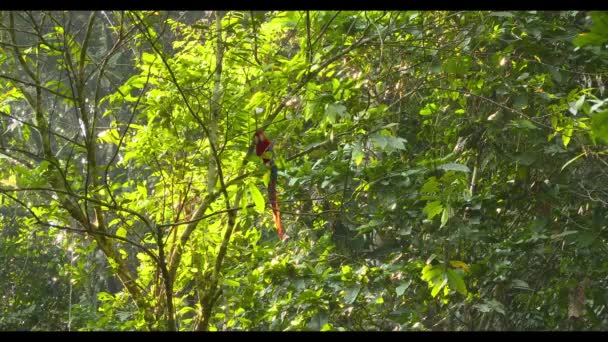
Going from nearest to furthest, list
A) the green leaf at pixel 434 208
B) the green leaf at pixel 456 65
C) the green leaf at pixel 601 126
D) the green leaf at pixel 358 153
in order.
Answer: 1. the green leaf at pixel 601 126
2. the green leaf at pixel 358 153
3. the green leaf at pixel 434 208
4. the green leaf at pixel 456 65

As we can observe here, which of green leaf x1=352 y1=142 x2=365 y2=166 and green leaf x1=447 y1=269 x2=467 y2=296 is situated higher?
green leaf x1=352 y1=142 x2=365 y2=166

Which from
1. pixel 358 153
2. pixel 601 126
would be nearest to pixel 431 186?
pixel 358 153

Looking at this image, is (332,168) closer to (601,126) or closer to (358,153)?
(358,153)

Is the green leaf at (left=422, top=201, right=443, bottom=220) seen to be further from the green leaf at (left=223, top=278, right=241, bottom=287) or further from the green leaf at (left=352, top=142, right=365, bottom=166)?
the green leaf at (left=223, top=278, right=241, bottom=287)

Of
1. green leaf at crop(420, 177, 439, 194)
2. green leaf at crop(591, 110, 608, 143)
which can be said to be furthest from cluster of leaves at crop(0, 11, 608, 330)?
green leaf at crop(591, 110, 608, 143)

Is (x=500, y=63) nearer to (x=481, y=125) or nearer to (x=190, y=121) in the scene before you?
(x=481, y=125)

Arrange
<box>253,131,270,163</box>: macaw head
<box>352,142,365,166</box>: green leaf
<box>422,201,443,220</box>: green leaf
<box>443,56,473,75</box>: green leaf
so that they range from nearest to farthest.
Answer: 1. <box>352,142,365,166</box>: green leaf
2. <box>422,201,443,220</box>: green leaf
3. <box>253,131,270,163</box>: macaw head
4. <box>443,56,473,75</box>: green leaf

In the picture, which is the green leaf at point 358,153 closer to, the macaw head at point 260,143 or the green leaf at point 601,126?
the macaw head at point 260,143

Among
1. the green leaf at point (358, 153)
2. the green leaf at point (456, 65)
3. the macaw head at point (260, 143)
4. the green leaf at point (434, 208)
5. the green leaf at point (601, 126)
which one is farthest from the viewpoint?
the green leaf at point (456, 65)

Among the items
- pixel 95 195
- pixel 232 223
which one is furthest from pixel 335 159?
pixel 95 195

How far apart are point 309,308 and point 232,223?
0.32 metres

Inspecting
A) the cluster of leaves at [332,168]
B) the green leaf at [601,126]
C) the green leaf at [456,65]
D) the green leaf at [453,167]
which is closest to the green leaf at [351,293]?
the cluster of leaves at [332,168]

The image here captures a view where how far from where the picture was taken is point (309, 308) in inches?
73.8

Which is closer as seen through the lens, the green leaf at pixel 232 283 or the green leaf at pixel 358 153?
the green leaf at pixel 358 153
